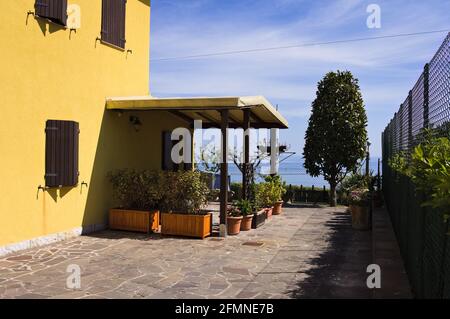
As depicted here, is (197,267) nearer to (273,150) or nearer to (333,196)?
(273,150)

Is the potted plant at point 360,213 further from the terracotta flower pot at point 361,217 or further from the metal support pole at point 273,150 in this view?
the metal support pole at point 273,150

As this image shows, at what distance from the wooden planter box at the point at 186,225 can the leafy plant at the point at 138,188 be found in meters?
0.64

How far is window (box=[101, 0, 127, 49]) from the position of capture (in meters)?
10.4

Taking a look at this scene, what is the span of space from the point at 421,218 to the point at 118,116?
8161mm

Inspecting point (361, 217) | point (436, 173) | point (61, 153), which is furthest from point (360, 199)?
point (436, 173)

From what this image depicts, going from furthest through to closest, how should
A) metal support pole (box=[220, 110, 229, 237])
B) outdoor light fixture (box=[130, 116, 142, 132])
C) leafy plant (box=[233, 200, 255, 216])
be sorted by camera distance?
1. outdoor light fixture (box=[130, 116, 142, 132])
2. leafy plant (box=[233, 200, 255, 216])
3. metal support pole (box=[220, 110, 229, 237])

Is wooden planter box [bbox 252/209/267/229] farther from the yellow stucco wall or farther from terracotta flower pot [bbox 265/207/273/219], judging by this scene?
the yellow stucco wall

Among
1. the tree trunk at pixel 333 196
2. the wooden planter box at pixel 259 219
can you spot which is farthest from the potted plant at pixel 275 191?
the tree trunk at pixel 333 196

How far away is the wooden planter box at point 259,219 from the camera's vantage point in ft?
37.4

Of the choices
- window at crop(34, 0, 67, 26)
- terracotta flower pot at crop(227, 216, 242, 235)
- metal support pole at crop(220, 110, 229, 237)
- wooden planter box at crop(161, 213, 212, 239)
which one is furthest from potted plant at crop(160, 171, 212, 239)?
window at crop(34, 0, 67, 26)

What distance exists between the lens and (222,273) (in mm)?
6898

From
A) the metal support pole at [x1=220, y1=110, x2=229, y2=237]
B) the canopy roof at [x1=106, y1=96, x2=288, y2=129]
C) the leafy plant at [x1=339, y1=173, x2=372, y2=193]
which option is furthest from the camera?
the leafy plant at [x1=339, y1=173, x2=372, y2=193]

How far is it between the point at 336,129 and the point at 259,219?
6.91 m

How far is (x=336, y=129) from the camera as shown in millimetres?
16922
